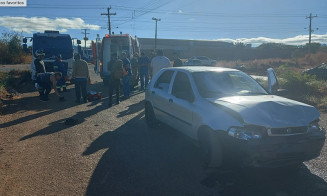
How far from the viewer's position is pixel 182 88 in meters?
5.08

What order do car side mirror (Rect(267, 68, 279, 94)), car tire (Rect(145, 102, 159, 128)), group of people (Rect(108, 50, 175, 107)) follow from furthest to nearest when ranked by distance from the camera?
group of people (Rect(108, 50, 175, 107)) → car tire (Rect(145, 102, 159, 128)) → car side mirror (Rect(267, 68, 279, 94))

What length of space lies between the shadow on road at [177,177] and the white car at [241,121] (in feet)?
1.01

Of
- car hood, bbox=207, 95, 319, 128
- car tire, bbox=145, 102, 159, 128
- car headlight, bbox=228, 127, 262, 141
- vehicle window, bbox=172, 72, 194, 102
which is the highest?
vehicle window, bbox=172, 72, 194, 102

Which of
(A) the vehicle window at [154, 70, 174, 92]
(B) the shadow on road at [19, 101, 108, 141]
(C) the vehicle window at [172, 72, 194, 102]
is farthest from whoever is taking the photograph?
(B) the shadow on road at [19, 101, 108, 141]

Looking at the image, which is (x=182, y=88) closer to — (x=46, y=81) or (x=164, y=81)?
(x=164, y=81)

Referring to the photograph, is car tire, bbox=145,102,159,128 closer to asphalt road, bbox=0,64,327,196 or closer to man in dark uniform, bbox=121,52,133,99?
asphalt road, bbox=0,64,327,196

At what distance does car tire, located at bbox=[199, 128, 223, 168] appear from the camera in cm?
382

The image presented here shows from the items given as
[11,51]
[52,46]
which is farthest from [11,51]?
[52,46]

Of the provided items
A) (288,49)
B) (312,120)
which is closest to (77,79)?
(312,120)

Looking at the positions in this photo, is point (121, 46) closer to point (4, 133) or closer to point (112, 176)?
point (4, 133)

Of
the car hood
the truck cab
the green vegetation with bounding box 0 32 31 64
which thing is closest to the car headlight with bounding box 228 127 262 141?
the car hood

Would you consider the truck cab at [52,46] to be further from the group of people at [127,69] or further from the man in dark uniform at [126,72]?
the man in dark uniform at [126,72]

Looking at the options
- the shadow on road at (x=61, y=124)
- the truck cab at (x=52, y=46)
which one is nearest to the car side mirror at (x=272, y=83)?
the shadow on road at (x=61, y=124)

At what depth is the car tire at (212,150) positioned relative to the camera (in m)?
3.82
